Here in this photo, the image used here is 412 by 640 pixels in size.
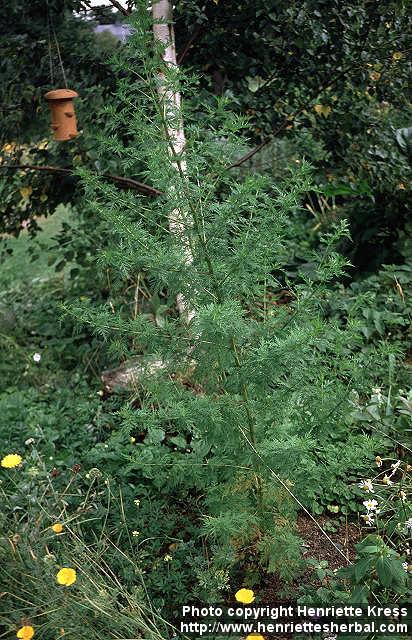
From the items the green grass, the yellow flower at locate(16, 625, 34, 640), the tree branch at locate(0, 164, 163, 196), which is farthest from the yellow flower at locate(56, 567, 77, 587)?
the green grass

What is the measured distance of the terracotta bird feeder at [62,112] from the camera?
368cm

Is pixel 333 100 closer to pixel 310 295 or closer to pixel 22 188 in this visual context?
pixel 22 188

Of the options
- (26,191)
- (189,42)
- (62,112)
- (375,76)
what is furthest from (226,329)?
(375,76)

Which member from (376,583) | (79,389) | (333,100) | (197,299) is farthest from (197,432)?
(333,100)

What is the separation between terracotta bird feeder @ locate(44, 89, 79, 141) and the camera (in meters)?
3.68

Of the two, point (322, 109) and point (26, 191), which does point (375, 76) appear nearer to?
point (322, 109)

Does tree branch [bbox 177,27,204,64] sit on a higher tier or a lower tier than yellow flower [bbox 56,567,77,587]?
higher

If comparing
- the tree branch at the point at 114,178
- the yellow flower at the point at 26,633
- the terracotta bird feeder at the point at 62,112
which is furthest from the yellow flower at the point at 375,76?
the yellow flower at the point at 26,633

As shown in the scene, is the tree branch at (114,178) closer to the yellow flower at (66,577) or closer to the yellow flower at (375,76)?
the yellow flower at (375,76)

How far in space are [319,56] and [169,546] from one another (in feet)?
9.76

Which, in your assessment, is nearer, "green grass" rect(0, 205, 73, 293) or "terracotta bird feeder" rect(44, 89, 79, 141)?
"terracotta bird feeder" rect(44, 89, 79, 141)

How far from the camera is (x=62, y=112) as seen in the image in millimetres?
3734

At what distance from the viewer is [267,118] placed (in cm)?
452

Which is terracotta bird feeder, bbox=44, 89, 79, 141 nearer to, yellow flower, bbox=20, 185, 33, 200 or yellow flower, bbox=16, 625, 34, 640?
yellow flower, bbox=20, 185, 33, 200
